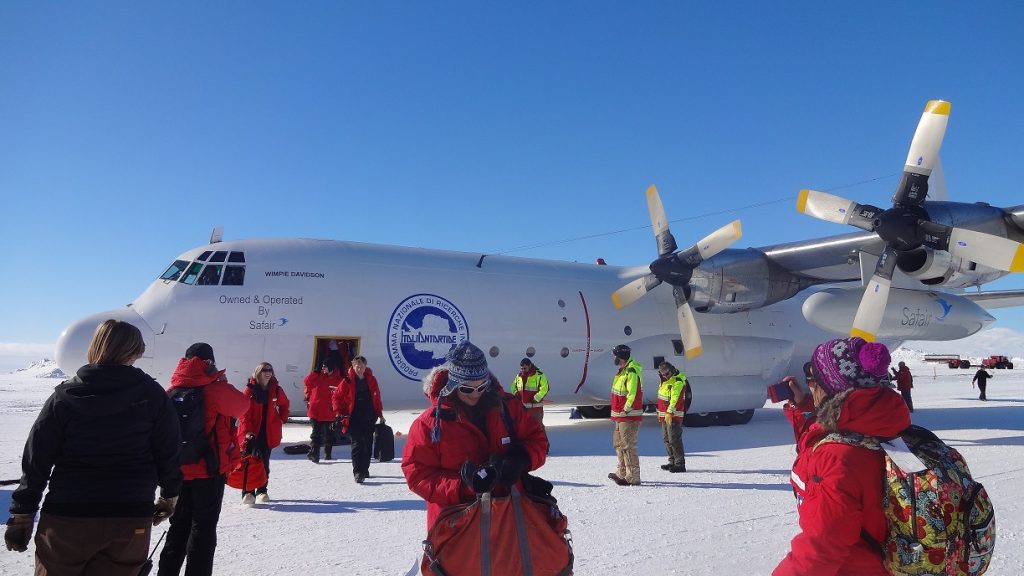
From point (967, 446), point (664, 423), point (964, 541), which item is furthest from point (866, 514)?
point (967, 446)

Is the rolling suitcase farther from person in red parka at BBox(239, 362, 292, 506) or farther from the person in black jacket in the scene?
the person in black jacket

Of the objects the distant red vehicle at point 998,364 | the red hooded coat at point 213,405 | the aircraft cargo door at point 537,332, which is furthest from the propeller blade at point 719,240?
the distant red vehicle at point 998,364

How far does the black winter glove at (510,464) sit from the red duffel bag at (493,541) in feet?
0.38

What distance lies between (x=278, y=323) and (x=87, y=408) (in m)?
8.34

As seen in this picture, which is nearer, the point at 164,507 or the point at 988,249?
the point at 164,507

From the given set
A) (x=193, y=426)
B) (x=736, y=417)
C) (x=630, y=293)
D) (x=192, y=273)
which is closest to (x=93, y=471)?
(x=193, y=426)

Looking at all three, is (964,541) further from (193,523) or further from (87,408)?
(193,523)

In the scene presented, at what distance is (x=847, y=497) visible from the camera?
217 cm

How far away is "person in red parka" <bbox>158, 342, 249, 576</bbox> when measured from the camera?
4.17 meters

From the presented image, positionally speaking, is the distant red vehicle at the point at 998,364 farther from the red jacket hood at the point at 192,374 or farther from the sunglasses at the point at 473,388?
the red jacket hood at the point at 192,374

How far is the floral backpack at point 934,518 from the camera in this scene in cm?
208

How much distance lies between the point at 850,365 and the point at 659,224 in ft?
38.1

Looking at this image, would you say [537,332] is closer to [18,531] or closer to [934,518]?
[18,531]

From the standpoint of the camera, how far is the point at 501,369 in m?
13.1
